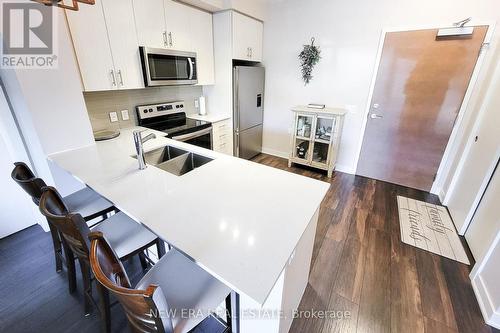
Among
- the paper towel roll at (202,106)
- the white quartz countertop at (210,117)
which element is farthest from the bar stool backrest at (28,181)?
the paper towel roll at (202,106)

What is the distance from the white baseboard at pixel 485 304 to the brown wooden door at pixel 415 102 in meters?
1.71

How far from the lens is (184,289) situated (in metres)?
0.97

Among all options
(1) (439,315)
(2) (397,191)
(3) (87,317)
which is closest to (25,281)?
(3) (87,317)

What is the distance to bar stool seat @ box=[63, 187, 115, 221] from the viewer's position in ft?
4.82

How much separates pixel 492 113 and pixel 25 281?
4.40 meters

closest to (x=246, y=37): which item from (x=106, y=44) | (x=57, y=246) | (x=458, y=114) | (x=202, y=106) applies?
(x=202, y=106)

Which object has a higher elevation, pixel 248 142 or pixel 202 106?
pixel 202 106

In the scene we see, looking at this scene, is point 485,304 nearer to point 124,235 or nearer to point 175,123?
point 124,235

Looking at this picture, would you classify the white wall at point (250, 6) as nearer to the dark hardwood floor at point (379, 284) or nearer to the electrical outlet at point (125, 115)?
the electrical outlet at point (125, 115)

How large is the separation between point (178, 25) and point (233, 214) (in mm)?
2539

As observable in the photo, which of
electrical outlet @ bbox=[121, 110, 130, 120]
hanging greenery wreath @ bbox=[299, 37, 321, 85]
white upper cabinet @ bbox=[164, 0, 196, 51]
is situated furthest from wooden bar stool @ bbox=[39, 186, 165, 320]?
hanging greenery wreath @ bbox=[299, 37, 321, 85]

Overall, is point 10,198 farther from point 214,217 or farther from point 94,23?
point 214,217

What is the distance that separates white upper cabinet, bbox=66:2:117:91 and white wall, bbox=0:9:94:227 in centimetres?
19

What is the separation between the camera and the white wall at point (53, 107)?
1.50 m
